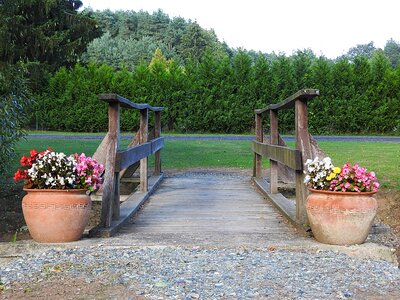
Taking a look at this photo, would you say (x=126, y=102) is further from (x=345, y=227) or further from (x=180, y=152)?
(x=180, y=152)

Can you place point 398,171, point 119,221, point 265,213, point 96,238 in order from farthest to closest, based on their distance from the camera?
point 398,171 < point 265,213 < point 119,221 < point 96,238

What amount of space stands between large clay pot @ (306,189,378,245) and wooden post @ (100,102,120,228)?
190cm

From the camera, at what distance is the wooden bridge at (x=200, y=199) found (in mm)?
5199

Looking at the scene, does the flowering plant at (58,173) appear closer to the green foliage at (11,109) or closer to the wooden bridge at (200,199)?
the wooden bridge at (200,199)

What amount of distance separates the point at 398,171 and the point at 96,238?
7.32 metres

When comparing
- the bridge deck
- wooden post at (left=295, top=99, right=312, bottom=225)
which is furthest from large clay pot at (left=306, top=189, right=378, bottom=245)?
wooden post at (left=295, top=99, right=312, bottom=225)

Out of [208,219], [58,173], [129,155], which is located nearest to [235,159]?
[208,219]

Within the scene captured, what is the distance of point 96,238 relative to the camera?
484cm

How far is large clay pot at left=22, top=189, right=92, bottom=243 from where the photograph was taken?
177 inches

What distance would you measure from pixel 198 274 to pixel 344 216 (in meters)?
1.41

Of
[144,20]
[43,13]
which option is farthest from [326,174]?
[144,20]

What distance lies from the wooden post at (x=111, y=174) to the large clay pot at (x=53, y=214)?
0.53 meters

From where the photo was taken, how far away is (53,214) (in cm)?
450

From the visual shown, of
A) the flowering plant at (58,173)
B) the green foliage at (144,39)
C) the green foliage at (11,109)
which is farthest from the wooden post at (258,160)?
the green foliage at (144,39)
